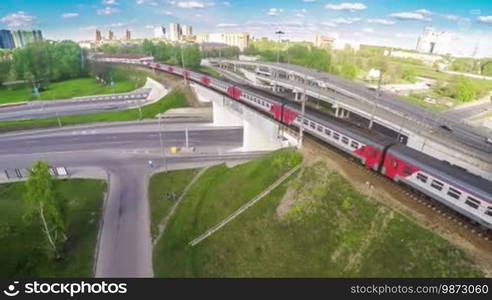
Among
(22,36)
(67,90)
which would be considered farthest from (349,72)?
(22,36)

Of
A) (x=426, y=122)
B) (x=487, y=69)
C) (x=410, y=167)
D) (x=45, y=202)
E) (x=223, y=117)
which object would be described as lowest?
(x=223, y=117)

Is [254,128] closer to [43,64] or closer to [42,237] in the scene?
[42,237]

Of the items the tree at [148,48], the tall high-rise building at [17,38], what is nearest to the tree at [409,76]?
the tree at [148,48]

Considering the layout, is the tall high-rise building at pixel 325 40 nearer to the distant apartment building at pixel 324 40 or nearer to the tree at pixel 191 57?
the distant apartment building at pixel 324 40

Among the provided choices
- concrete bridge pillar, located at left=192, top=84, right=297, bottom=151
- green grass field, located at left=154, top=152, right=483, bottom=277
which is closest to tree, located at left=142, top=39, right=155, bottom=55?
concrete bridge pillar, located at left=192, top=84, right=297, bottom=151

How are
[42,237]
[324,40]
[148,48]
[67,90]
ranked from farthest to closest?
[324,40] < [148,48] < [67,90] < [42,237]

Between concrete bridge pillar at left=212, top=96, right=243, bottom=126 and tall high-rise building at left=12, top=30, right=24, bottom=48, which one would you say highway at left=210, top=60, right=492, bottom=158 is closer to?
concrete bridge pillar at left=212, top=96, right=243, bottom=126
